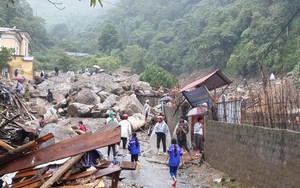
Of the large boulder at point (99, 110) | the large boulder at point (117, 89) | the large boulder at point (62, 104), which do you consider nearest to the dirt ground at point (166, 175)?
the large boulder at point (99, 110)

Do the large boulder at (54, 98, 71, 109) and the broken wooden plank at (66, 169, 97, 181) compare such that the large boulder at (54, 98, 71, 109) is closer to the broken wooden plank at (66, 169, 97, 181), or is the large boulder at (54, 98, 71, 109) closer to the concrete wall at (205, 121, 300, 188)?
the concrete wall at (205, 121, 300, 188)

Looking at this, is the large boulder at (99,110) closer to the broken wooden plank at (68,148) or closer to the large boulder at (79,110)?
the large boulder at (79,110)

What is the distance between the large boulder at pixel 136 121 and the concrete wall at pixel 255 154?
847cm

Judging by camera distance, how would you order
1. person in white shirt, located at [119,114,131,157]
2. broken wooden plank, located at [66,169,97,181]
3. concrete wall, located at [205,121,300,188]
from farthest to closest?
person in white shirt, located at [119,114,131,157] < concrete wall, located at [205,121,300,188] < broken wooden plank, located at [66,169,97,181]

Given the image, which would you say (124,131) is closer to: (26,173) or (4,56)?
(26,173)

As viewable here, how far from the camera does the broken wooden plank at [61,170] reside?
5.92m

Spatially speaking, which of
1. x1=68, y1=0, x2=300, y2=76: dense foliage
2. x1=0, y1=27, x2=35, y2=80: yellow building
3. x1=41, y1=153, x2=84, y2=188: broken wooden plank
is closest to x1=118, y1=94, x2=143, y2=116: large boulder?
x1=68, y1=0, x2=300, y2=76: dense foliage

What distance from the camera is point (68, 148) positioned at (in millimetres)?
6094

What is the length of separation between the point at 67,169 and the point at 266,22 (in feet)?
149

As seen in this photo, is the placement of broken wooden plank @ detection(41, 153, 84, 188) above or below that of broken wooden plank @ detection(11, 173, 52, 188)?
above

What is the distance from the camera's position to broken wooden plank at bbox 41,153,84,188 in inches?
233

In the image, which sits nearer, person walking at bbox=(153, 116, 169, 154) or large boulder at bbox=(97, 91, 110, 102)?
person walking at bbox=(153, 116, 169, 154)

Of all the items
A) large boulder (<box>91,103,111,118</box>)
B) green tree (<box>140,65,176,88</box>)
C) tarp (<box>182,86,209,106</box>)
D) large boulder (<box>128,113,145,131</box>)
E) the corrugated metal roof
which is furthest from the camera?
green tree (<box>140,65,176,88</box>)

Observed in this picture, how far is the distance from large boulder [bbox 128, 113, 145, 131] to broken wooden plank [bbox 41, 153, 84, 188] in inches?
618
